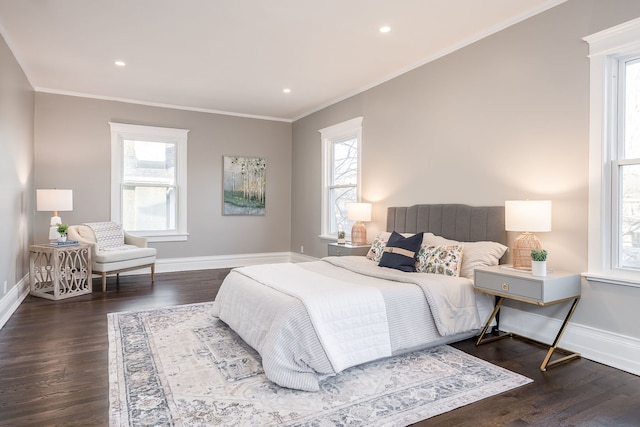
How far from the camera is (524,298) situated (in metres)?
2.76

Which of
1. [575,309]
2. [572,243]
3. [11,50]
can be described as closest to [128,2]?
[11,50]

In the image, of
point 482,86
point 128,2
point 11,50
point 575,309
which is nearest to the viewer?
point 575,309

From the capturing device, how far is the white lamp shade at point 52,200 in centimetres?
481

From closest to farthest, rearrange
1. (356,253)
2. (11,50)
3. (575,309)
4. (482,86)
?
(575,309) → (482,86) → (11,50) → (356,253)

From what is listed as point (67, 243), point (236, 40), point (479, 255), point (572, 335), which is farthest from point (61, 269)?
point (572, 335)

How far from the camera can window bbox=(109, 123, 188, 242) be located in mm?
5969

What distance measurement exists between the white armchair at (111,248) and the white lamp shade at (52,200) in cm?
44

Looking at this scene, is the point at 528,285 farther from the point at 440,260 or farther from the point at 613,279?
the point at 440,260

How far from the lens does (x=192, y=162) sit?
654 centimetres

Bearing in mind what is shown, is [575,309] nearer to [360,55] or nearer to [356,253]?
[356,253]

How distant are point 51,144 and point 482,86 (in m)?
5.72

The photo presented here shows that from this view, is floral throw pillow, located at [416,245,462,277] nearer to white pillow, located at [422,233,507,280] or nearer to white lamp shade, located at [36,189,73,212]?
white pillow, located at [422,233,507,280]

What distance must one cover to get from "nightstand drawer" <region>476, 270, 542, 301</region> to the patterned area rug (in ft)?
1.80

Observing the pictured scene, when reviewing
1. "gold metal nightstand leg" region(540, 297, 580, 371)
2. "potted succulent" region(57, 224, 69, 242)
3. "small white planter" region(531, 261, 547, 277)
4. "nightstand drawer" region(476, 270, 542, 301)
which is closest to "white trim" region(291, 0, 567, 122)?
"small white planter" region(531, 261, 547, 277)
